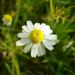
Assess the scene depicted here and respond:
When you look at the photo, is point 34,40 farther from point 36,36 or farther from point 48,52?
point 48,52

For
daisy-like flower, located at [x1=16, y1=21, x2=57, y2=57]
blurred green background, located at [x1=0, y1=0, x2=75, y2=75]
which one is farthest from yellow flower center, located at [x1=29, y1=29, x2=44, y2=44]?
blurred green background, located at [x1=0, y1=0, x2=75, y2=75]

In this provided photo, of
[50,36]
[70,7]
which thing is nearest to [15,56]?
[50,36]

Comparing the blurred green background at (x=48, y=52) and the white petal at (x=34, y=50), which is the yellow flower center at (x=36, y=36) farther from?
the blurred green background at (x=48, y=52)

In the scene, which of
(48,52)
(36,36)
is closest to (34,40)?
(36,36)

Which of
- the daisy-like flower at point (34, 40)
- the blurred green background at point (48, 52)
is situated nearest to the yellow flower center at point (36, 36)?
the daisy-like flower at point (34, 40)

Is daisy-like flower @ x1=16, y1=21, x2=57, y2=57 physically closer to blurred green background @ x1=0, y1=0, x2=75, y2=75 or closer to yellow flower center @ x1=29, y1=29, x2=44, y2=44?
yellow flower center @ x1=29, y1=29, x2=44, y2=44

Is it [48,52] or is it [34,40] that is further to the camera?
[48,52]
